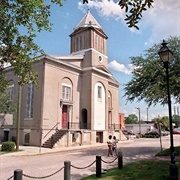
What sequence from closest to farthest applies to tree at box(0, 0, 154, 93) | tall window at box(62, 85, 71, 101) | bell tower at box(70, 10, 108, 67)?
tree at box(0, 0, 154, 93), tall window at box(62, 85, 71, 101), bell tower at box(70, 10, 108, 67)

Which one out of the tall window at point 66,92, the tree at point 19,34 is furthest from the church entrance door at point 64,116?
the tree at point 19,34

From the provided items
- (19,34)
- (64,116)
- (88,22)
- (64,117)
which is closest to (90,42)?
(88,22)

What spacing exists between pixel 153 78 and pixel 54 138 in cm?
Result: 1266

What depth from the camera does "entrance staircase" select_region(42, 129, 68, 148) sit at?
77.4ft

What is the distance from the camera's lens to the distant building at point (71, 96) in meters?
25.2

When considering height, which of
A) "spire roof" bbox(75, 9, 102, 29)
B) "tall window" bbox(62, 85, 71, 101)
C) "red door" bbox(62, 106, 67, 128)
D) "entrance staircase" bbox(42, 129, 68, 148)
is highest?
"spire roof" bbox(75, 9, 102, 29)

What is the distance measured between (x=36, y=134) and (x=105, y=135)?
35.0ft

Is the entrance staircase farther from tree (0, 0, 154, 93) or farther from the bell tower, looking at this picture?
tree (0, 0, 154, 93)

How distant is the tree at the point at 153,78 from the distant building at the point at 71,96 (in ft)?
30.2

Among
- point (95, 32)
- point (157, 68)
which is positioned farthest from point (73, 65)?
point (157, 68)

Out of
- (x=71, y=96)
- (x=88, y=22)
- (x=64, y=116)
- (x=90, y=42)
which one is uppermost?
(x=88, y=22)

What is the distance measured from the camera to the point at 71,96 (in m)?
29.3

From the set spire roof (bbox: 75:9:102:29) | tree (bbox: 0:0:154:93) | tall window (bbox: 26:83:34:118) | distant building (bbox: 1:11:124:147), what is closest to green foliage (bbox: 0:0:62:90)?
tree (bbox: 0:0:154:93)

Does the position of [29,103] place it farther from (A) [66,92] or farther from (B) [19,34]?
(B) [19,34]
